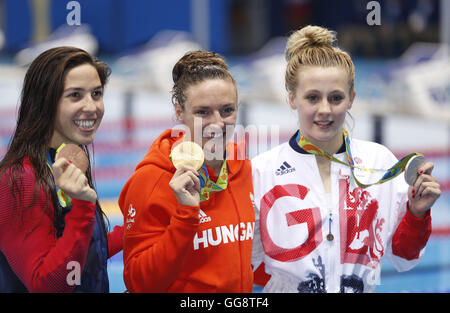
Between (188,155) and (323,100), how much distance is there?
20.4 inches

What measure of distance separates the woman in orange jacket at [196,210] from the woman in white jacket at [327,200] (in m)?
0.13

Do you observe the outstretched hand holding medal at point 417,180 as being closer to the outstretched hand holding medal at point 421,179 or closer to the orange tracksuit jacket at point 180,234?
the outstretched hand holding medal at point 421,179

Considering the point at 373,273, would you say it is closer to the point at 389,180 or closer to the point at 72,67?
the point at 389,180

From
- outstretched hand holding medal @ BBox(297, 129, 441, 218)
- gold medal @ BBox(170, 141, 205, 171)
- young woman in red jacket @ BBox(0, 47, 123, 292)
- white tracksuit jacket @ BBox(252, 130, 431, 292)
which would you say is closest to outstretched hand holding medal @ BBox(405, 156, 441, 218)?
outstretched hand holding medal @ BBox(297, 129, 441, 218)

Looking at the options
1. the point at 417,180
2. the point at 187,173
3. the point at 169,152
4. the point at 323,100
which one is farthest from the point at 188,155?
the point at 417,180

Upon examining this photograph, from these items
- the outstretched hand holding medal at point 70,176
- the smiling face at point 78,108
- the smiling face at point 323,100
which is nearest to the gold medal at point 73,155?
the outstretched hand holding medal at point 70,176

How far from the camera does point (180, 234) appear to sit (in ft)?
6.87

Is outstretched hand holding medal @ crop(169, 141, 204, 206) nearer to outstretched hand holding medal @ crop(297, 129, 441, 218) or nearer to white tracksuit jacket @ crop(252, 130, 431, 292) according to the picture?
white tracksuit jacket @ crop(252, 130, 431, 292)

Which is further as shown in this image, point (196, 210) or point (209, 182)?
point (209, 182)

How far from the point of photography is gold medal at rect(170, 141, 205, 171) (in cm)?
212

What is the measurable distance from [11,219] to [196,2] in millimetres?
14154

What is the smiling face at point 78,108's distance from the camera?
2.28 meters

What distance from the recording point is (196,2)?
1584 cm

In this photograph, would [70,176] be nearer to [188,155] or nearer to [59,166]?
[59,166]
